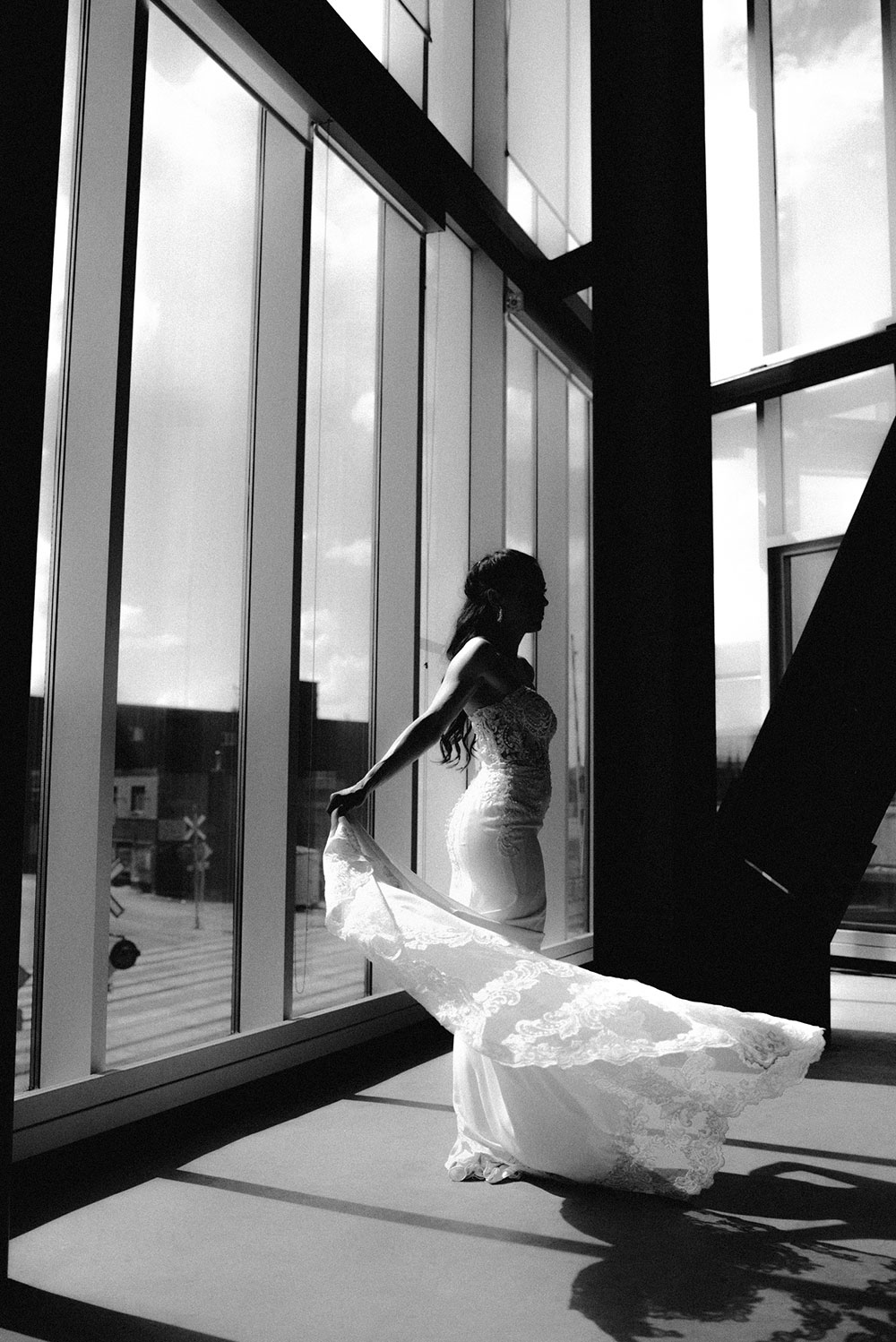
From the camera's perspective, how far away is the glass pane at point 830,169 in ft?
23.4

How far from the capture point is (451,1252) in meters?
2.33

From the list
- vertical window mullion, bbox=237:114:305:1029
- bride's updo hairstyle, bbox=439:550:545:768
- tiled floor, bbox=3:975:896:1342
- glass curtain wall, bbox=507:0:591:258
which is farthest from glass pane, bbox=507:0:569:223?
tiled floor, bbox=3:975:896:1342

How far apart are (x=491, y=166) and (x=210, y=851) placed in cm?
431

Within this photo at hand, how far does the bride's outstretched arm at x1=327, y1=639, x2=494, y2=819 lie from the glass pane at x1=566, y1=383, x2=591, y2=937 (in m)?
4.03

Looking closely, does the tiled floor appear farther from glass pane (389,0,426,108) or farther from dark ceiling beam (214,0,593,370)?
glass pane (389,0,426,108)

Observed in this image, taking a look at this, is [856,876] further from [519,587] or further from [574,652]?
[574,652]

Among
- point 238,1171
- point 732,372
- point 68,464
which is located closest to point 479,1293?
point 238,1171

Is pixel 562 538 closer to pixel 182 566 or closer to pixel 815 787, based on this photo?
pixel 815 787

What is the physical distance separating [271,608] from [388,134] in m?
2.30

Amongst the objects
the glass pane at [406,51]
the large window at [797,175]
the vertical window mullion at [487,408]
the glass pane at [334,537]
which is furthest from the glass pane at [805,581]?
the glass pane at [406,51]

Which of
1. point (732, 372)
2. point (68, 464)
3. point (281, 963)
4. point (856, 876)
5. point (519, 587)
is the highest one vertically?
point (732, 372)

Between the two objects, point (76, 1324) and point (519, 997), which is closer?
point (76, 1324)

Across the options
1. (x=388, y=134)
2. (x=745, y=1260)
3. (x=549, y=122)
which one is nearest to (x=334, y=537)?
(x=388, y=134)

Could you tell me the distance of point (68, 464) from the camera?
3.24m
